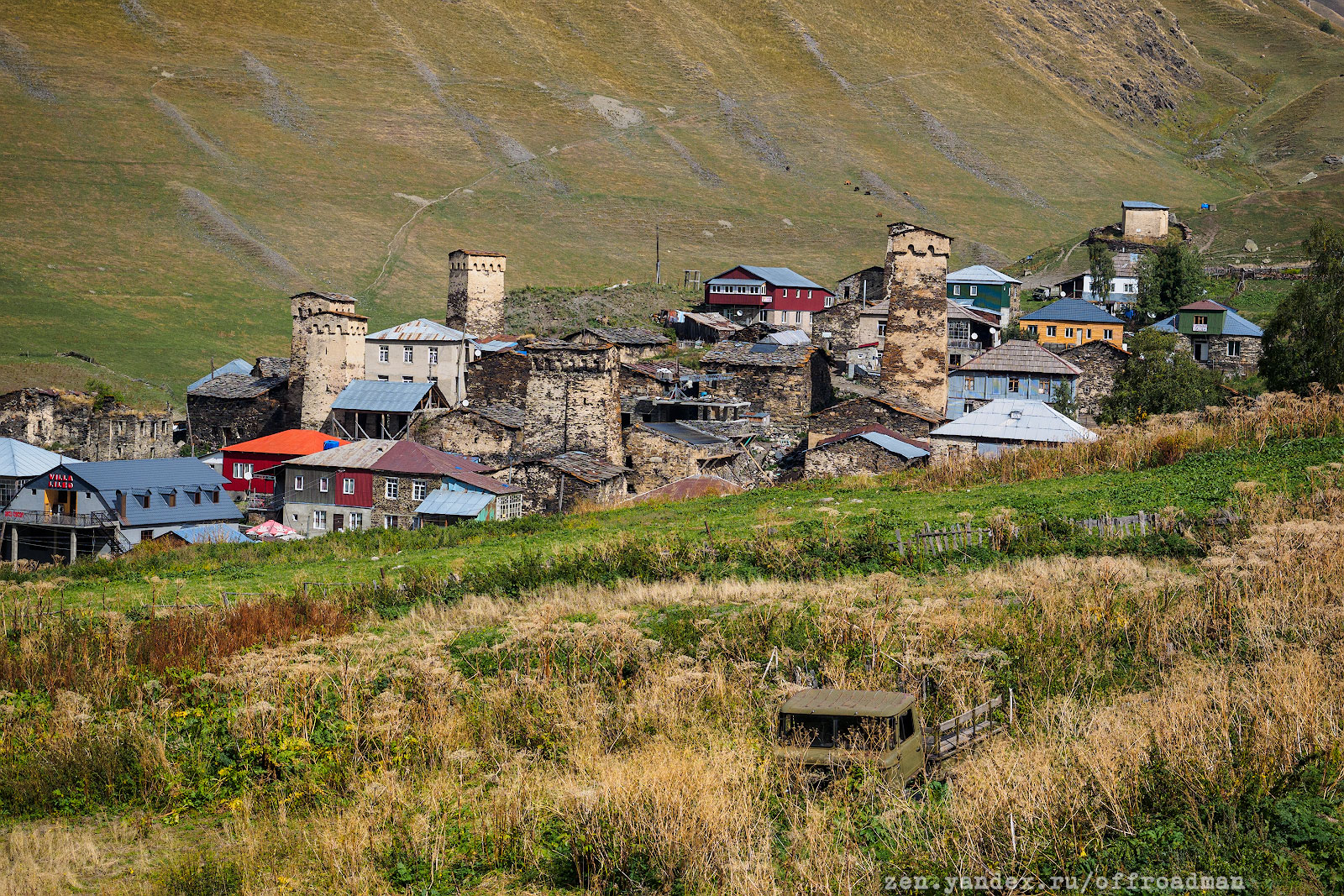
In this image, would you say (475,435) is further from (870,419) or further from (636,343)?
(636,343)

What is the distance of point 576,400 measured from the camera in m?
38.6

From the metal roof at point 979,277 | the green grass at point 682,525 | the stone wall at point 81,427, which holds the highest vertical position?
the metal roof at point 979,277

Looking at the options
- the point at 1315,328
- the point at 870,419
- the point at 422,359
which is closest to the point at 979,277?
the point at 1315,328

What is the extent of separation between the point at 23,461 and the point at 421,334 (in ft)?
61.3

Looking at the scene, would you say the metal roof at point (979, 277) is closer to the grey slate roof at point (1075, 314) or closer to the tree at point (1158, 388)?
the grey slate roof at point (1075, 314)

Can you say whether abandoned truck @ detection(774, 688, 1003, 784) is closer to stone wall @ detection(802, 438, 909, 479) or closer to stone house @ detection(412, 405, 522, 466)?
stone wall @ detection(802, 438, 909, 479)

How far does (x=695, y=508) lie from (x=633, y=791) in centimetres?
1808

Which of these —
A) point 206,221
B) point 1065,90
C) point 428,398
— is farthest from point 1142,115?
point 428,398

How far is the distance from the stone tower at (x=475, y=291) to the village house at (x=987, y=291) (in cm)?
2597

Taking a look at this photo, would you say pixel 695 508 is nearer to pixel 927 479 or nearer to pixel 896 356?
pixel 927 479

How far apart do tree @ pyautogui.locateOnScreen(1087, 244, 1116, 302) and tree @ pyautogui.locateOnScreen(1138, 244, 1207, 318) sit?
405 cm

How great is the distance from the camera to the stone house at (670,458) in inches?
1516

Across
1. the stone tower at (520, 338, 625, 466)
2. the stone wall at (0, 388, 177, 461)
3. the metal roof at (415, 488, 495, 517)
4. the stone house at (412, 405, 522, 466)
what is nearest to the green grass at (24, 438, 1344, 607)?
the metal roof at (415, 488, 495, 517)

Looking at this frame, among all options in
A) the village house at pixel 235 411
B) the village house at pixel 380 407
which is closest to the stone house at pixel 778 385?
the village house at pixel 380 407
